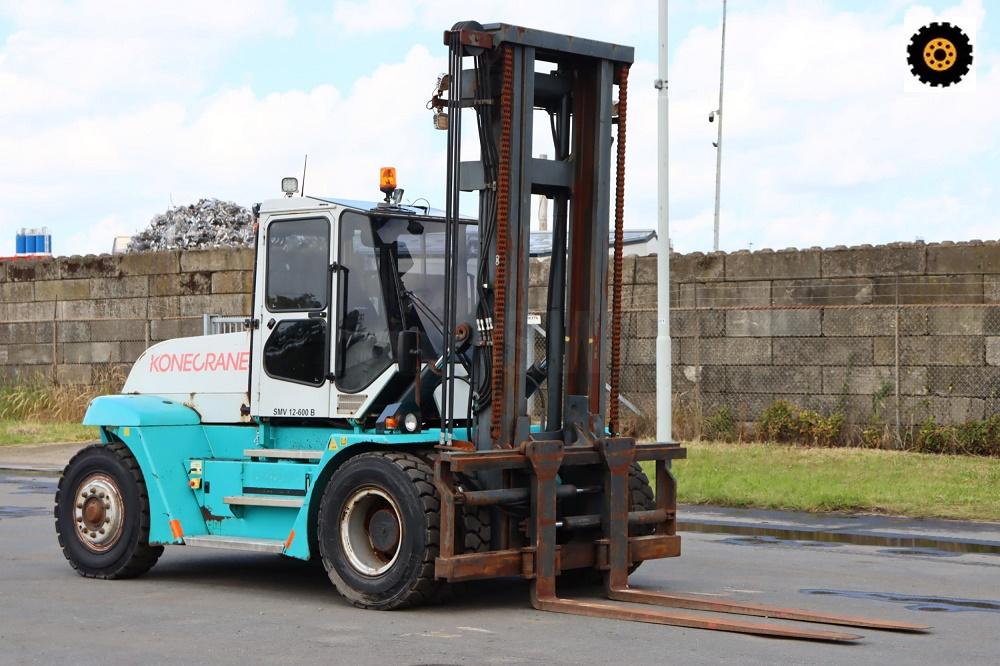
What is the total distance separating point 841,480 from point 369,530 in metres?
9.28

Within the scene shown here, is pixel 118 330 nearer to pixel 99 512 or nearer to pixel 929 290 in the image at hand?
pixel 929 290

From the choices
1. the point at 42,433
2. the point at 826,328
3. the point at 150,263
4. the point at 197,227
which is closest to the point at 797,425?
the point at 826,328

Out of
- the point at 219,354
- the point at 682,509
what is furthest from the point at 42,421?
the point at 219,354

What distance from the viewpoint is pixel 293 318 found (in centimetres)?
1124

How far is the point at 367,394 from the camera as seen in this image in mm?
10828

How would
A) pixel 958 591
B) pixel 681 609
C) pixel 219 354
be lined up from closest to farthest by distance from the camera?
pixel 681 609
pixel 958 591
pixel 219 354

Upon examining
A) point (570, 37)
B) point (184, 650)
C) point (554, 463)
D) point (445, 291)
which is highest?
point (570, 37)

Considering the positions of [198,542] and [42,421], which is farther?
[42,421]

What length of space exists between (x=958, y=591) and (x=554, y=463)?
133 inches

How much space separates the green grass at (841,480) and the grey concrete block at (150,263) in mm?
11556

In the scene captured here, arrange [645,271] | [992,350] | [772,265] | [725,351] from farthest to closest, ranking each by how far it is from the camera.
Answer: [645,271], [725,351], [772,265], [992,350]

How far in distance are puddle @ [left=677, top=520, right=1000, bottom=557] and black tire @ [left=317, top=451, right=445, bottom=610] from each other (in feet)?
16.6

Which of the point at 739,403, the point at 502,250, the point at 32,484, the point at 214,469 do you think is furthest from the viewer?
the point at 739,403

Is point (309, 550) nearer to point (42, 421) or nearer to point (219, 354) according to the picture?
point (219, 354)
